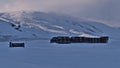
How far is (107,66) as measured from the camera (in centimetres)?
1462

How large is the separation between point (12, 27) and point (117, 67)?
551 ft

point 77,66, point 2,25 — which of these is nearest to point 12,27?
point 2,25

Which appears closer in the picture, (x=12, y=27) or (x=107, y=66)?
(x=107, y=66)

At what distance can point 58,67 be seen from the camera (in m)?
14.1

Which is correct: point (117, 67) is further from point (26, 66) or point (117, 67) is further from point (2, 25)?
point (2, 25)

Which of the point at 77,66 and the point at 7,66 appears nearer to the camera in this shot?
the point at 7,66

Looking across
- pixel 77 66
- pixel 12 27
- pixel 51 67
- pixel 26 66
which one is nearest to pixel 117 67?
pixel 77 66

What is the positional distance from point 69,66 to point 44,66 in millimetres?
961

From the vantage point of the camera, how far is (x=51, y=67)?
14070mm

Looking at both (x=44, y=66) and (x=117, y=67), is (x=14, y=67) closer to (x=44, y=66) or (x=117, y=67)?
(x=44, y=66)

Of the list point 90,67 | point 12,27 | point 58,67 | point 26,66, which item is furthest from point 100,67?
point 12,27

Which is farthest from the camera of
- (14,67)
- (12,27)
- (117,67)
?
(12,27)

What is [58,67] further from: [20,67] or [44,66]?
[20,67]

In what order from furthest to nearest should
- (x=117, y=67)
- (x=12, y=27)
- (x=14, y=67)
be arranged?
(x=12, y=27) → (x=117, y=67) → (x=14, y=67)
